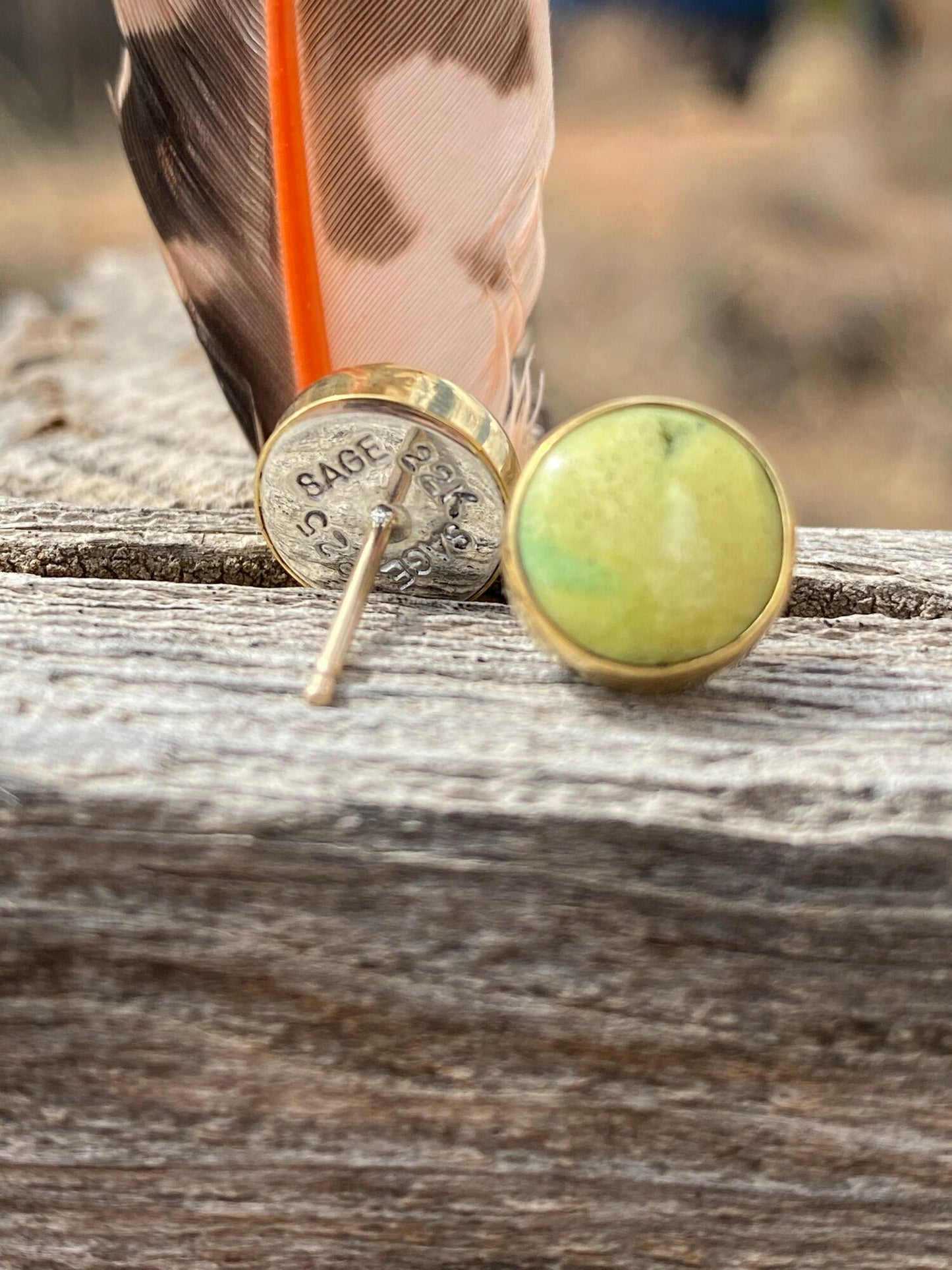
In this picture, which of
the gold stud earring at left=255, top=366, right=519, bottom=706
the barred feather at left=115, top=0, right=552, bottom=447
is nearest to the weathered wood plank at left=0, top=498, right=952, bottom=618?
the gold stud earring at left=255, top=366, right=519, bottom=706

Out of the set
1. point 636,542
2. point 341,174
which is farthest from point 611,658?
point 341,174

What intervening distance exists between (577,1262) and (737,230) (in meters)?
4.13

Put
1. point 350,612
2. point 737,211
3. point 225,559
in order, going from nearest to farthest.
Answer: point 350,612 < point 225,559 < point 737,211

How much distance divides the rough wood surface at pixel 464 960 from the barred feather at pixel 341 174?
0.38 meters

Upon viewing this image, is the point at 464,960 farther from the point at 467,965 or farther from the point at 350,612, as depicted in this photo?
the point at 350,612

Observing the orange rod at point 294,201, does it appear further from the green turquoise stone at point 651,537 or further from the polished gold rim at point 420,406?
the green turquoise stone at point 651,537

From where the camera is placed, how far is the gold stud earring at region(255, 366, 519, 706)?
68 centimetres

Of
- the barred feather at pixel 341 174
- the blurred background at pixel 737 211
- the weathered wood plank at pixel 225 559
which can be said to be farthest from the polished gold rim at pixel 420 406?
the blurred background at pixel 737 211

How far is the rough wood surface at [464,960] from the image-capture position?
0.54 metres

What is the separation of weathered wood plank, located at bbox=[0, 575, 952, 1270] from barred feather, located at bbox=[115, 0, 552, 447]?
399 millimetres

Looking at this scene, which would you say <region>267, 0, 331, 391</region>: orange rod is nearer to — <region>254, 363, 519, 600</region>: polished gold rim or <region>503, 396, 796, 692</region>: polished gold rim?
<region>254, 363, 519, 600</region>: polished gold rim

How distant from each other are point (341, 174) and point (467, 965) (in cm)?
67

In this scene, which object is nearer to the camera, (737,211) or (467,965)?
(467,965)

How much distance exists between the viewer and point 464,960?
556mm
